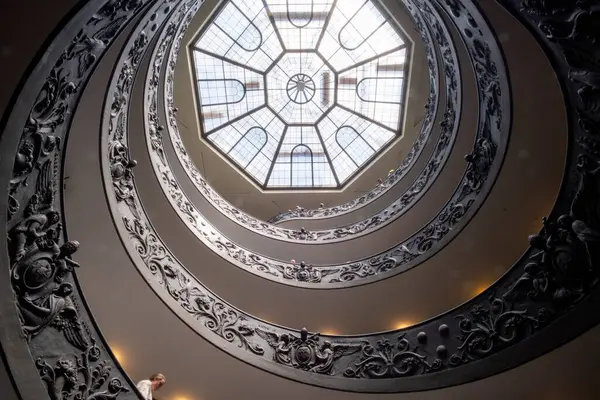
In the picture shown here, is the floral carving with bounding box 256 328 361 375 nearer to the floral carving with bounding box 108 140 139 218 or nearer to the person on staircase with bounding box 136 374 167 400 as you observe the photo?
the person on staircase with bounding box 136 374 167 400

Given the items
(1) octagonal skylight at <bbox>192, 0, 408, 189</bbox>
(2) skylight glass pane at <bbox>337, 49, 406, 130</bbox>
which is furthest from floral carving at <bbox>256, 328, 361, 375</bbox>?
(2) skylight glass pane at <bbox>337, 49, 406, 130</bbox>

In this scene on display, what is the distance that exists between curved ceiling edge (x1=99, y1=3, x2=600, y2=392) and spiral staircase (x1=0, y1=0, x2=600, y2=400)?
0.03 meters

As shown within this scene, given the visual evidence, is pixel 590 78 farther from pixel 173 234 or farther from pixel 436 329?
pixel 173 234

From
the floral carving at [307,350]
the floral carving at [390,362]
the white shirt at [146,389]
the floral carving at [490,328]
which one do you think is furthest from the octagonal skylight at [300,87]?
the white shirt at [146,389]

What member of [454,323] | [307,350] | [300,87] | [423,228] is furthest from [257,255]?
[300,87]

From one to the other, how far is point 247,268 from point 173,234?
1941 millimetres

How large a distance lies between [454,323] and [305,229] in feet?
23.0

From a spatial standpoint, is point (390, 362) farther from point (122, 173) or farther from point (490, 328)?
point (122, 173)

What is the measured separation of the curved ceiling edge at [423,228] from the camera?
24.2ft

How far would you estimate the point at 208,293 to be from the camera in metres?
8.83

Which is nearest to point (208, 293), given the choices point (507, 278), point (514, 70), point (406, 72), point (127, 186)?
point (127, 186)

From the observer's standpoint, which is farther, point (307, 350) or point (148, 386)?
point (307, 350)

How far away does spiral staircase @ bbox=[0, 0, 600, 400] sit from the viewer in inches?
174

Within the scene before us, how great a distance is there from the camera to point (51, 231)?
196 inches
